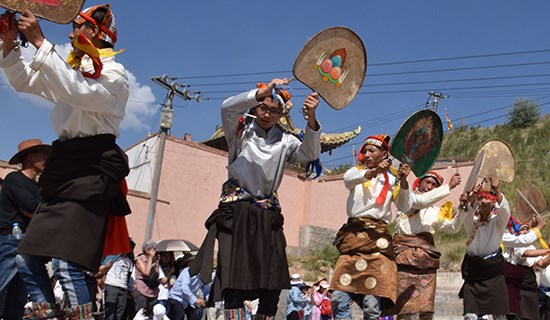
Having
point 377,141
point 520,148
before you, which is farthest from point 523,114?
point 377,141

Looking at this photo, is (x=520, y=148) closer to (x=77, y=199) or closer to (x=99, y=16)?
(x=99, y=16)

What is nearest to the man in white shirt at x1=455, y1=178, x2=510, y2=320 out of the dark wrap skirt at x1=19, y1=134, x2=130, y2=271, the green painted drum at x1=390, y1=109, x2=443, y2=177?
the green painted drum at x1=390, y1=109, x2=443, y2=177

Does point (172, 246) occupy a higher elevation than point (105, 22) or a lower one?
lower

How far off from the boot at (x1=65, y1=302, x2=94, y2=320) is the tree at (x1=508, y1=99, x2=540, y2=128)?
35943 mm

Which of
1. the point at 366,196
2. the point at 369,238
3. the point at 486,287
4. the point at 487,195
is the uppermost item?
the point at 487,195

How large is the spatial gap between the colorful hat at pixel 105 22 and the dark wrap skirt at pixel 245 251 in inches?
57.3

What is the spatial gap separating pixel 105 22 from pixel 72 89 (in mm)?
729

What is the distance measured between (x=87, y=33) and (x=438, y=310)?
9070mm

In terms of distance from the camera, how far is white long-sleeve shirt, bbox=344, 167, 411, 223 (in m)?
5.87

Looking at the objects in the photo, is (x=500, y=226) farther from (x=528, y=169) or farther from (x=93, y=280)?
(x=528, y=169)

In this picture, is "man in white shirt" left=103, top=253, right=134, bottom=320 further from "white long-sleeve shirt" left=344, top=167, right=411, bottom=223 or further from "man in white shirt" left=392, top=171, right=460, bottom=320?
"white long-sleeve shirt" left=344, top=167, right=411, bottom=223

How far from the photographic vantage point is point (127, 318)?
1002cm

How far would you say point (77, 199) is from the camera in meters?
3.54

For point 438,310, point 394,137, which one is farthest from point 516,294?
point 394,137
